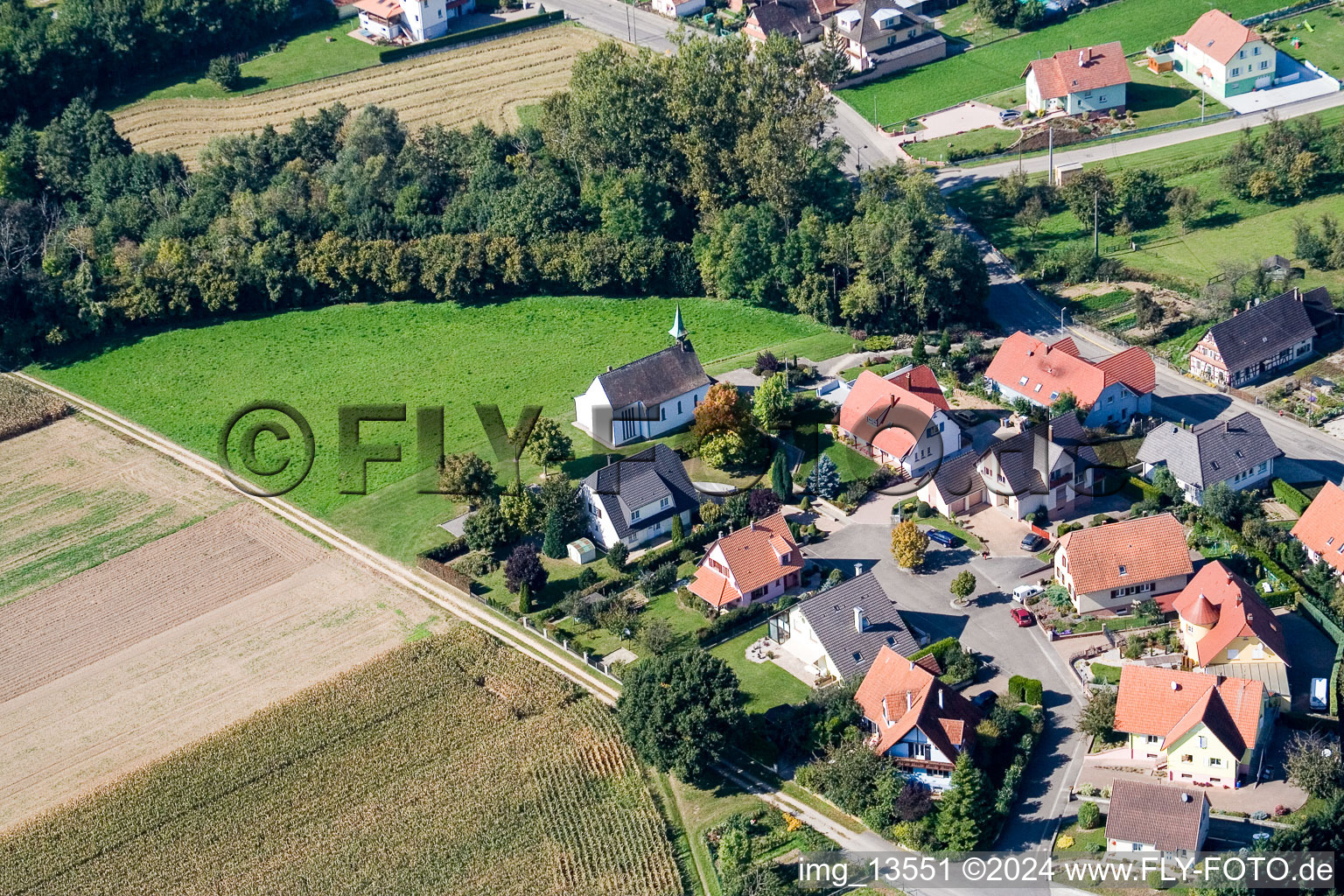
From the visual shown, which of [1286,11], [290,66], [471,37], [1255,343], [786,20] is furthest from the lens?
[471,37]

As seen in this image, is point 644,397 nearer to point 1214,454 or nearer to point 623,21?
point 1214,454

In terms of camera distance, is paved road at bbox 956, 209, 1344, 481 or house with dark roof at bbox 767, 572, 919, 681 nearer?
house with dark roof at bbox 767, 572, 919, 681

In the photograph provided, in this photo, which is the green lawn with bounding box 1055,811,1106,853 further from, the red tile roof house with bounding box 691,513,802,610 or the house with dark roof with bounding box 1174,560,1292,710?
the red tile roof house with bounding box 691,513,802,610

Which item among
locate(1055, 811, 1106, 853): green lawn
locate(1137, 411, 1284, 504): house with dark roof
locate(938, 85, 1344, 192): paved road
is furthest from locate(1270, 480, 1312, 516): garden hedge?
locate(938, 85, 1344, 192): paved road

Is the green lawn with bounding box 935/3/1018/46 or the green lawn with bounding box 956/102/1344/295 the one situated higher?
the green lawn with bounding box 935/3/1018/46

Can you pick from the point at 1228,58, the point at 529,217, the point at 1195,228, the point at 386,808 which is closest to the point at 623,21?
the point at 529,217

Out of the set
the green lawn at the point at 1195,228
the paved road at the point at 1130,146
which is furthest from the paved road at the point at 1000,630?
the paved road at the point at 1130,146

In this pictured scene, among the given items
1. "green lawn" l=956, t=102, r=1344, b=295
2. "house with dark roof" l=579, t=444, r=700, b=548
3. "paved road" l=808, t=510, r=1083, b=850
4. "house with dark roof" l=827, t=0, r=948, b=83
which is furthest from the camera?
"house with dark roof" l=827, t=0, r=948, b=83
